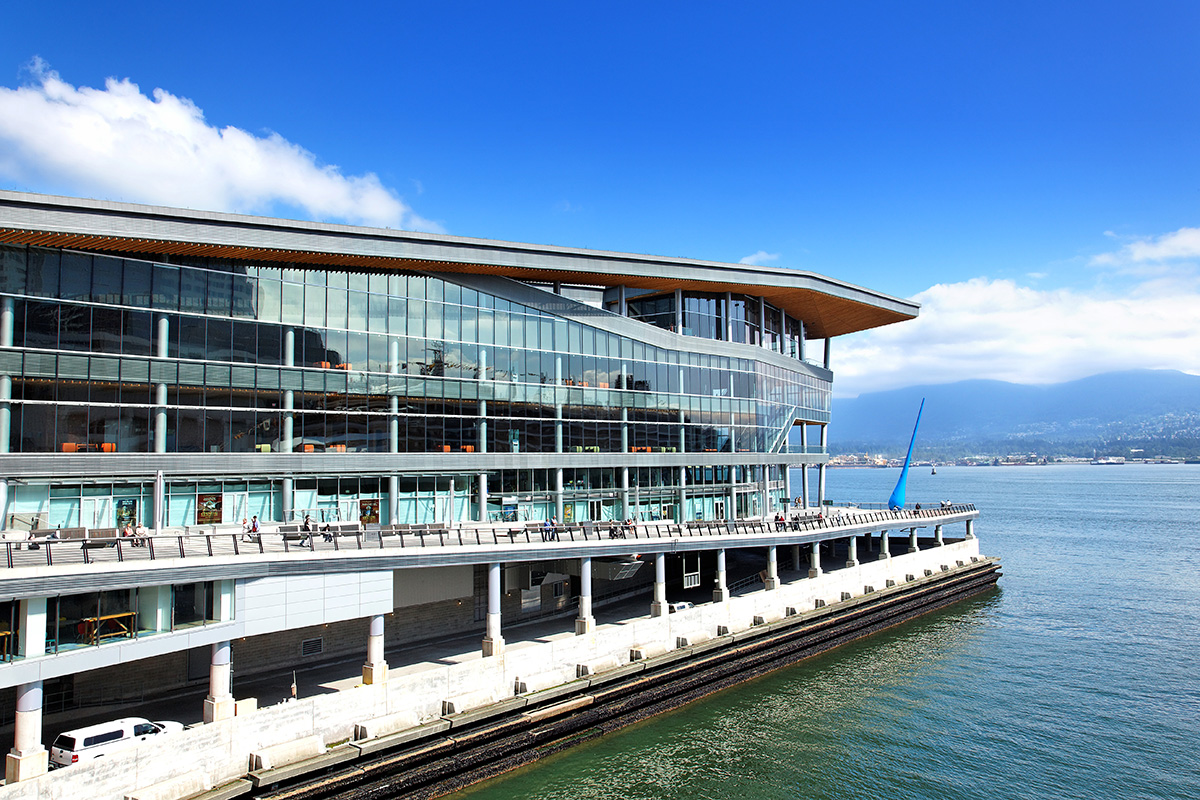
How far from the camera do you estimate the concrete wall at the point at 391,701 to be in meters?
20.3

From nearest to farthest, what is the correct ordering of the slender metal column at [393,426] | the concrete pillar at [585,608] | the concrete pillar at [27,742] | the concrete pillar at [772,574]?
1. the concrete pillar at [27,742]
2. the concrete pillar at [585,608]
3. the slender metal column at [393,426]
4. the concrete pillar at [772,574]

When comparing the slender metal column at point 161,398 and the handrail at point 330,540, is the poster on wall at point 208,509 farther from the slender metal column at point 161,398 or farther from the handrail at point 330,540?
the handrail at point 330,540

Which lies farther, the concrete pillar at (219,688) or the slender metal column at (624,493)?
the slender metal column at (624,493)

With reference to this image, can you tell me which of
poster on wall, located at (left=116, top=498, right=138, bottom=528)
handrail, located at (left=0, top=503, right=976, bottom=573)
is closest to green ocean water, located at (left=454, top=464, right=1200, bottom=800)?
handrail, located at (left=0, top=503, right=976, bottom=573)

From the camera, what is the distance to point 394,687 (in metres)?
26.7

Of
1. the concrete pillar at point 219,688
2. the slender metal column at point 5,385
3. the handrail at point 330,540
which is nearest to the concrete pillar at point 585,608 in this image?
the handrail at point 330,540

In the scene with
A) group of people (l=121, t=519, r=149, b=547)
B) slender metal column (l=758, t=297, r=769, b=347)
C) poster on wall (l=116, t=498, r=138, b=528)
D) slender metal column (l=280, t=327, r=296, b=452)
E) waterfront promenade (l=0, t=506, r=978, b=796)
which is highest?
slender metal column (l=758, t=297, r=769, b=347)

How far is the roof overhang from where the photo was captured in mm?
33438

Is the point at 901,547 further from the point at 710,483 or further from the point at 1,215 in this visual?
the point at 1,215

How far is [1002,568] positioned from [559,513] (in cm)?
4932

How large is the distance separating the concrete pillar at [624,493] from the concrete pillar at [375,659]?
24489 mm

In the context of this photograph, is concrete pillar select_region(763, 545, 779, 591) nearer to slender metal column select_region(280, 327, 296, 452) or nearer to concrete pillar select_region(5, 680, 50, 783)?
slender metal column select_region(280, 327, 296, 452)

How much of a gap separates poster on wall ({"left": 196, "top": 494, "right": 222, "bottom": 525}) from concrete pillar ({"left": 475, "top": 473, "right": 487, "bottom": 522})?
536 inches

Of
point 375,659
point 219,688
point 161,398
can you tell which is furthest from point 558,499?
point 219,688
